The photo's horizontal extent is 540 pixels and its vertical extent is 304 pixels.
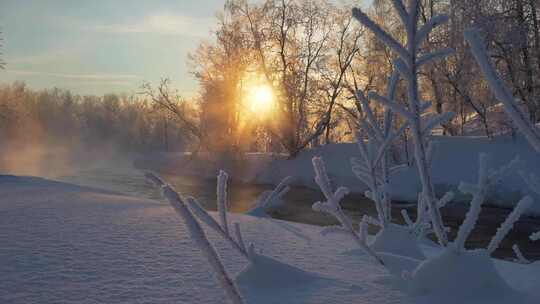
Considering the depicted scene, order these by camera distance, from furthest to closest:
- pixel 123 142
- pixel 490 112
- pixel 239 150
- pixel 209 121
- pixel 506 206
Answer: pixel 123 142 → pixel 209 121 → pixel 239 150 → pixel 490 112 → pixel 506 206

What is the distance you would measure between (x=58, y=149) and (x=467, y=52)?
50530mm

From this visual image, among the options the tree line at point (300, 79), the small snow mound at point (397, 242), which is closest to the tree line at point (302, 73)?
the tree line at point (300, 79)

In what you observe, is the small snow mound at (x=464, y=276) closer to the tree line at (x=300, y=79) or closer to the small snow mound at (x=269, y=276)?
the small snow mound at (x=269, y=276)

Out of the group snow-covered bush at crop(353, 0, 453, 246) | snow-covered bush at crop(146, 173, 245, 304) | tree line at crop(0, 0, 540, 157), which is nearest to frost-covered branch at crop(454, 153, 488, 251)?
snow-covered bush at crop(353, 0, 453, 246)

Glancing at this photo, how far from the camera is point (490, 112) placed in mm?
18953

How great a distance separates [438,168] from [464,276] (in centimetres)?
1550

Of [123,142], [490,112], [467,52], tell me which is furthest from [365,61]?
[123,142]

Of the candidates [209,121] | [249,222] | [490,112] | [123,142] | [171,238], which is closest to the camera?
[171,238]

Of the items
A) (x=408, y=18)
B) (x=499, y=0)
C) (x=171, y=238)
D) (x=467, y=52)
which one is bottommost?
(x=171, y=238)

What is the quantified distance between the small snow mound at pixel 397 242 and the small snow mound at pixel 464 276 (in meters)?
1.46

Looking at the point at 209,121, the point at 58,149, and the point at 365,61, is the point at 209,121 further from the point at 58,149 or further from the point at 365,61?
the point at 58,149

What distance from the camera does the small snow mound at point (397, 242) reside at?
379 centimetres

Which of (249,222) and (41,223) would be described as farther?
(249,222)

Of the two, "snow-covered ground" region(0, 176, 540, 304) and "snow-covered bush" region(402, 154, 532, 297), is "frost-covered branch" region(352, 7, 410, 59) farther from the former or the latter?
"snow-covered ground" region(0, 176, 540, 304)
